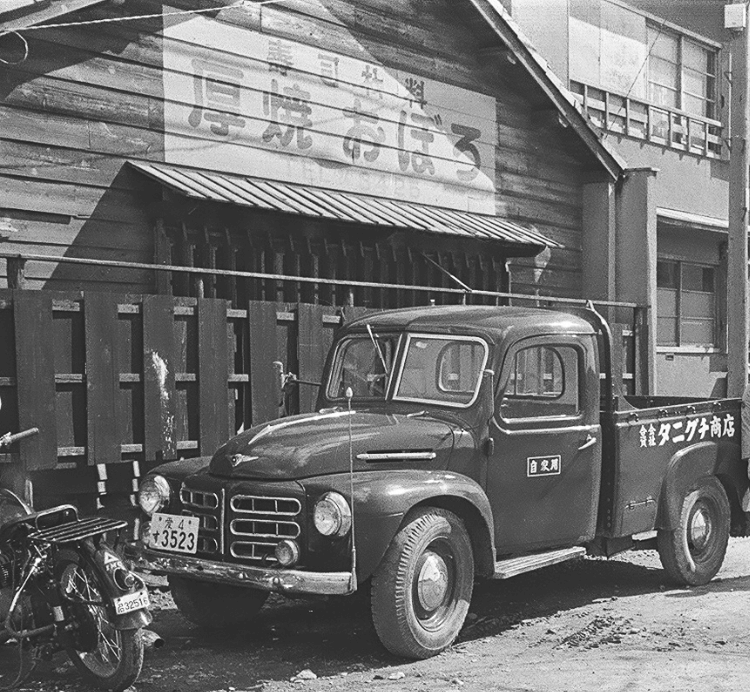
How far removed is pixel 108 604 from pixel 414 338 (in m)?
2.75

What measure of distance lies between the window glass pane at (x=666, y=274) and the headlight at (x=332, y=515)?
46.5ft

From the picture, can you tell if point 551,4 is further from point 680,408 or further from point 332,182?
point 680,408

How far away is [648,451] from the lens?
807 centimetres

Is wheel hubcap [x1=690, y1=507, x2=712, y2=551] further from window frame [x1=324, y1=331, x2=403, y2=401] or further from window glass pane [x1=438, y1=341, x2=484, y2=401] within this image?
window frame [x1=324, y1=331, x2=403, y2=401]

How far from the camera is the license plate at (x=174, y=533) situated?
21.3 feet

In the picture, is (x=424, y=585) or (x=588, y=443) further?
(x=588, y=443)

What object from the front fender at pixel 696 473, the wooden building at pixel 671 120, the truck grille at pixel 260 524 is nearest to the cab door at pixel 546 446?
the front fender at pixel 696 473

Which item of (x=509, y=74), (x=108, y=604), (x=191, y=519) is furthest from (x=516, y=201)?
(x=108, y=604)

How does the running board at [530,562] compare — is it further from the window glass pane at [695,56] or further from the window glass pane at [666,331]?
the window glass pane at [695,56]

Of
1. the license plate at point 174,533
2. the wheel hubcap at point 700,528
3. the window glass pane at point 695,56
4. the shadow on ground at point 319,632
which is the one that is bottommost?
the shadow on ground at point 319,632

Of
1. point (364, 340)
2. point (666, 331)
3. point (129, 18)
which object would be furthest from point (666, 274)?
point (364, 340)

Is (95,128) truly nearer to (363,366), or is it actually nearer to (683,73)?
(363,366)

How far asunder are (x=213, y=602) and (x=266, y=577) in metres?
1.28

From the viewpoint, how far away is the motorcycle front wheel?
5.69 meters
